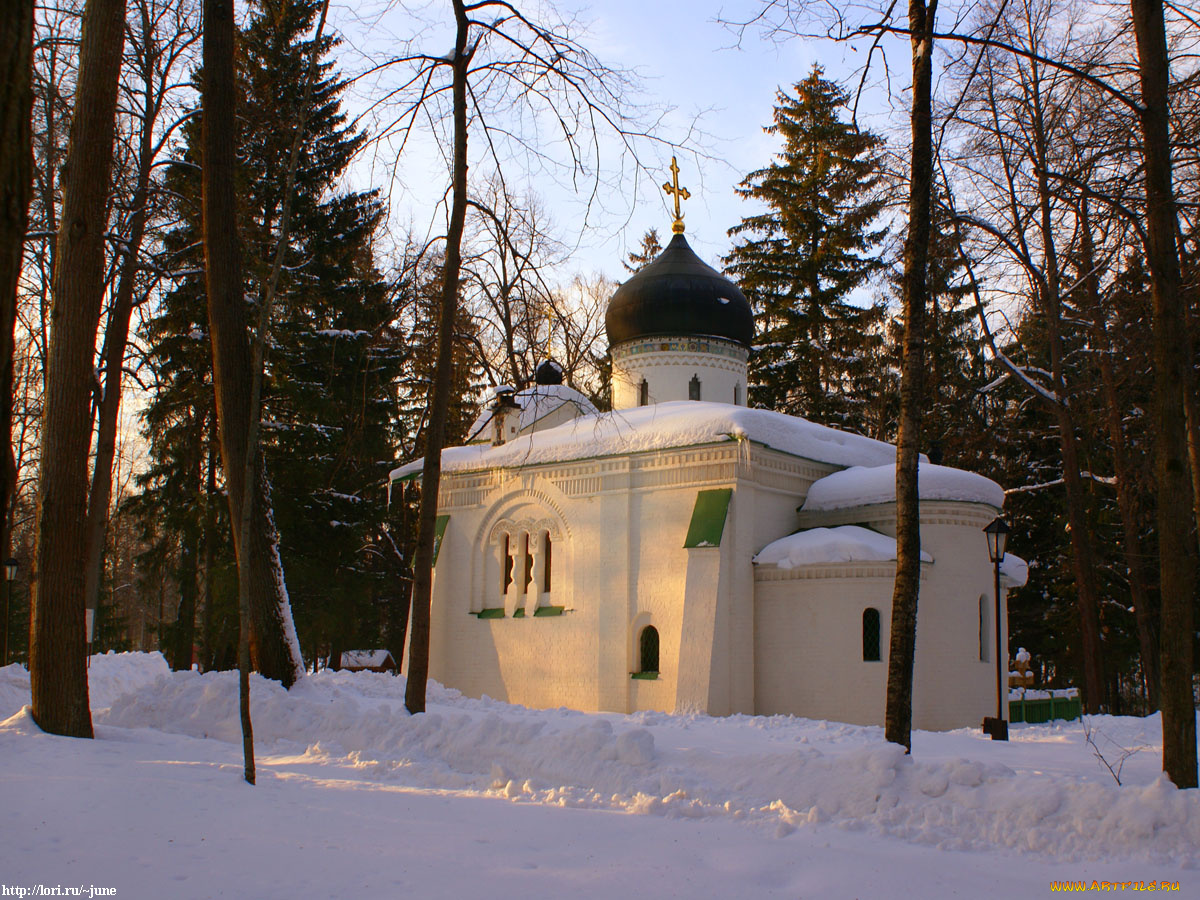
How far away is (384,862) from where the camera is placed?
544cm

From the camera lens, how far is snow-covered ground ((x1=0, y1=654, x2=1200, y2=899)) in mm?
5270

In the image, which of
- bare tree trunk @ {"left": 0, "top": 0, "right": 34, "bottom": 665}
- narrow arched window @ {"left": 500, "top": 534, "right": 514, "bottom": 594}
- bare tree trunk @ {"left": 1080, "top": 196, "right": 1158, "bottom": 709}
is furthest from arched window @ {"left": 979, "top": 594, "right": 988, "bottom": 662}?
bare tree trunk @ {"left": 0, "top": 0, "right": 34, "bottom": 665}

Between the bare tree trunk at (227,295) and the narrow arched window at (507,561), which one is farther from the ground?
the bare tree trunk at (227,295)

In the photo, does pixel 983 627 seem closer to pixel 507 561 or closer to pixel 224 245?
pixel 507 561

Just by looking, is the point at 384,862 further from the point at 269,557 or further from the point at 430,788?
the point at 269,557

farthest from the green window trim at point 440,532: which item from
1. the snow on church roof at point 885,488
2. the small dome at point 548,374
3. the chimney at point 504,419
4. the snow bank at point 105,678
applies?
the snow on church roof at point 885,488

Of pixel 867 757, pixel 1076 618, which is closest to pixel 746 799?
pixel 867 757

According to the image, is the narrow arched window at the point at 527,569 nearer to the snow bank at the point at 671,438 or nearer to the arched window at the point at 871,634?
the snow bank at the point at 671,438

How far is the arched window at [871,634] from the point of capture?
15633 mm

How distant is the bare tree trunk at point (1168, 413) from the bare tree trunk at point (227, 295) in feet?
27.7

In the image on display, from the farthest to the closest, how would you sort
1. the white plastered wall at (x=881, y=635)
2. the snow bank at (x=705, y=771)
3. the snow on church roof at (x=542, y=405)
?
1. the snow on church roof at (x=542, y=405)
2. the white plastered wall at (x=881, y=635)
3. the snow bank at (x=705, y=771)

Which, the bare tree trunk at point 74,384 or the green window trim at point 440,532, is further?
the green window trim at point 440,532

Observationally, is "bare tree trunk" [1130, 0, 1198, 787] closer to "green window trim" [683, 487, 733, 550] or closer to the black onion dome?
"green window trim" [683, 487, 733, 550]

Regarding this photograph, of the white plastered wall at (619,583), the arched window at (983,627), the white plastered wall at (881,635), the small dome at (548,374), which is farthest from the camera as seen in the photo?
the small dome at (548,374)
